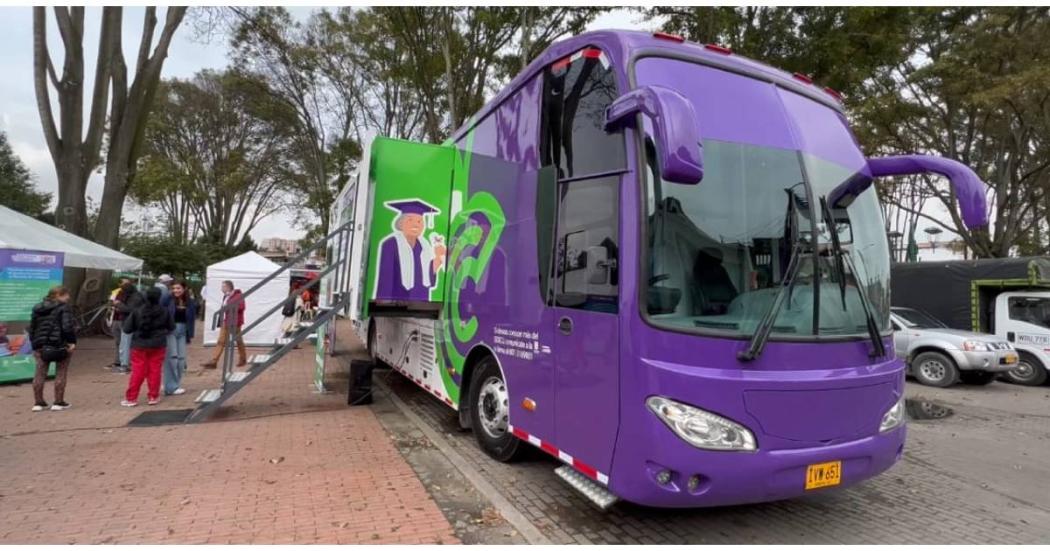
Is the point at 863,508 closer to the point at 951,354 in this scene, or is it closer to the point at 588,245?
the point at 588,245

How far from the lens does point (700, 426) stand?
3.10 m

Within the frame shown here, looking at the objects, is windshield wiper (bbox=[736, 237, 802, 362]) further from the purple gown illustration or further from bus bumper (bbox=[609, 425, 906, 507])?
the purple gown illustration

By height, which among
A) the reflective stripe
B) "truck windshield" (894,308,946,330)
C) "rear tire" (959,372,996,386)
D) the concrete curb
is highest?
"truck windshield" (894,308,946,330)

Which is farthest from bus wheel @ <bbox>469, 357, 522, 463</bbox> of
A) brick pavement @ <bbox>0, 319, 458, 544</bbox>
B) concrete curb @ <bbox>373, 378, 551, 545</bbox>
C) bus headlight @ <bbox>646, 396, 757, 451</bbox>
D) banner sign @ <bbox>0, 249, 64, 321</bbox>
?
banner sign @ <bbox>0, 249, 64, 321</bbox>

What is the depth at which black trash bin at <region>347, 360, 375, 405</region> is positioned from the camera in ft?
25.8

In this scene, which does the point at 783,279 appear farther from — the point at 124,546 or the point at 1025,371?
the point at 1025,371

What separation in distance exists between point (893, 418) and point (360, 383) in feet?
21.1

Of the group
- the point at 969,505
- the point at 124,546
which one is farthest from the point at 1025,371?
the point at 124,546

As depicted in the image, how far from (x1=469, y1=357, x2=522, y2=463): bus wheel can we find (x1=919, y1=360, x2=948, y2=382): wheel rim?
10481 millimetres

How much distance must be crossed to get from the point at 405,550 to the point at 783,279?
9.38 ft

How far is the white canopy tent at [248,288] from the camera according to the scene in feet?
48.9

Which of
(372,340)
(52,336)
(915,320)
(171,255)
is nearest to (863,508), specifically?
(372,340)

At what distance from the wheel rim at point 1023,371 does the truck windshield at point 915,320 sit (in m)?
1.78

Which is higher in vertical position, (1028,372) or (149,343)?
(149,343)
